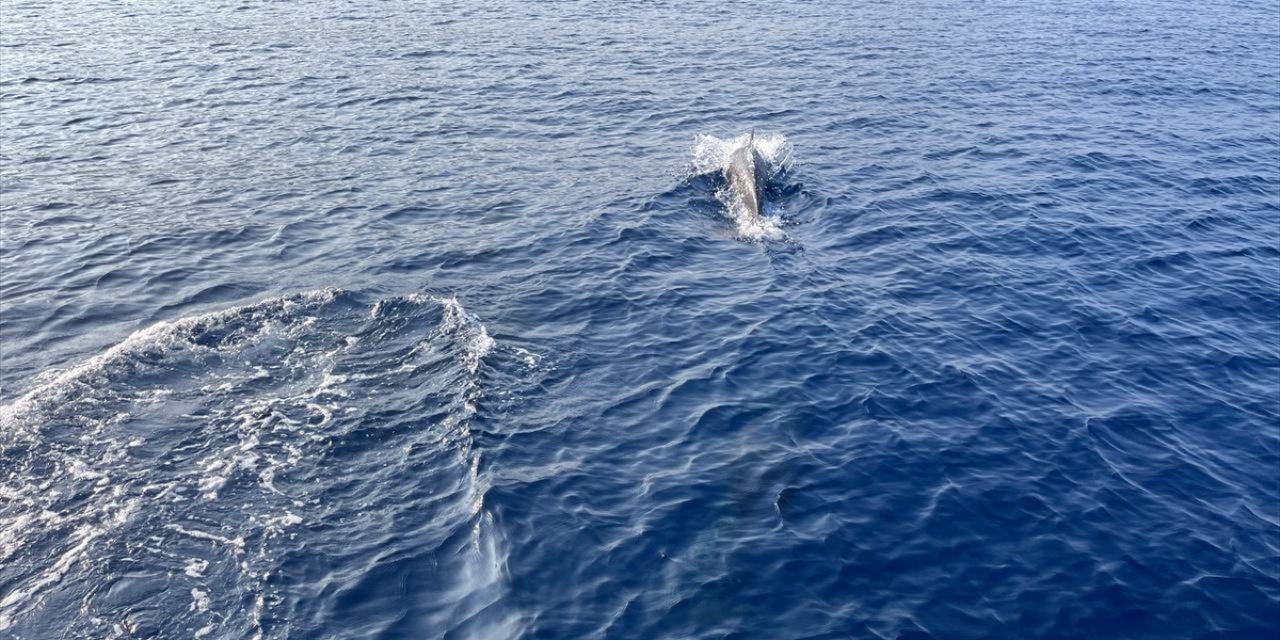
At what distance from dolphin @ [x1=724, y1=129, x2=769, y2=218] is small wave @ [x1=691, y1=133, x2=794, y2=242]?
6.2 inches

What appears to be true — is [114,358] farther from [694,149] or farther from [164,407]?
[694,149]

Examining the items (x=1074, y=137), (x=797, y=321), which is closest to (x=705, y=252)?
(x=797, y=321)

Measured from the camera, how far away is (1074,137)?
140 feet

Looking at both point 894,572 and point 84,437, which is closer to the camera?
point 894,572

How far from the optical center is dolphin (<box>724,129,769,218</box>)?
3506 cm

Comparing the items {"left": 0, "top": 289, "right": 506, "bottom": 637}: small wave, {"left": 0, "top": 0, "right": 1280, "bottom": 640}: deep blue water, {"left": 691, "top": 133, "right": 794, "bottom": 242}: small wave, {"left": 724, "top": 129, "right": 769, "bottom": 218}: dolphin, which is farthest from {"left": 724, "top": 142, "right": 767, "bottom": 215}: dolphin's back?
{"left": 0, "top": 289, "right": 506, "bottom": 637}: small wave

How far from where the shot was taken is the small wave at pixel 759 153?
3366 cm

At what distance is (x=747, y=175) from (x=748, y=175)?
0.07 m

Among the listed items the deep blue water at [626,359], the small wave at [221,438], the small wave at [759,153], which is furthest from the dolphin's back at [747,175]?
the small wave at [221,438]

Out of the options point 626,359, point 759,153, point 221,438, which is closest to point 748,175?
point 759,153

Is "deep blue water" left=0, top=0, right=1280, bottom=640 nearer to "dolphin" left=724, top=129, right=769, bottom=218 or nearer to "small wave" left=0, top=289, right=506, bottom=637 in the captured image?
"small wave" left=0, top=289, right=506, bottom=637

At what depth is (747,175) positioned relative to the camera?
3616 cm

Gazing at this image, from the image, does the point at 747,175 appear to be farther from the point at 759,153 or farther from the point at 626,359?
the point at 626,359

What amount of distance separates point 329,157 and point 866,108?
79.8 feet
